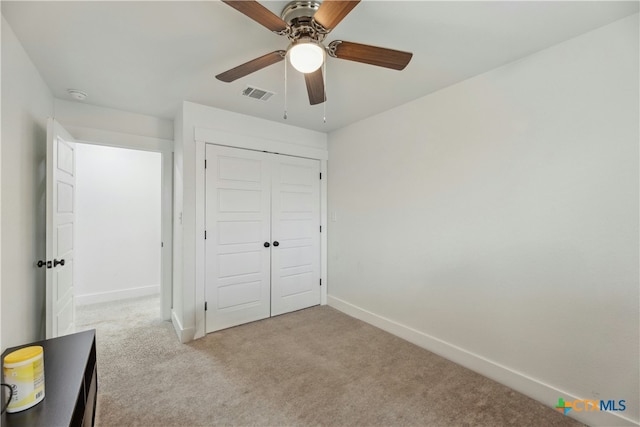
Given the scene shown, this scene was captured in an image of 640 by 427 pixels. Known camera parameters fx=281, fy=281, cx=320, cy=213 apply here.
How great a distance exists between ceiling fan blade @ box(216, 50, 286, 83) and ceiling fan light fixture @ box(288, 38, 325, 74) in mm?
163

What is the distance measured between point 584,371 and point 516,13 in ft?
7.06

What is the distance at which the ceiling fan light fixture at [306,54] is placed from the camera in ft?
4.54

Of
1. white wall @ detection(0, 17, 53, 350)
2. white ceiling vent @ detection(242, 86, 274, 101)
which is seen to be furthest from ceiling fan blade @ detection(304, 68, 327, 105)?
white wall @ detection(0, 17, 53, 350)

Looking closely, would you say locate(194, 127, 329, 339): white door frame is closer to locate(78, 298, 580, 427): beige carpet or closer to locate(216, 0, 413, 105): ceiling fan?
locate(78, 298, 580, 427): beige carpet

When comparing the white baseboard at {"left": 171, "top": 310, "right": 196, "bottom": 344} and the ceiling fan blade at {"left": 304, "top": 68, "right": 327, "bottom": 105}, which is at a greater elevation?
the ceiling fan blade at {"left": 304, "top": 68, "right": 327, "bottom": 105}

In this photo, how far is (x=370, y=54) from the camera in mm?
1509

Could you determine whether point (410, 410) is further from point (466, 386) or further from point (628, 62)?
point (628, 62)

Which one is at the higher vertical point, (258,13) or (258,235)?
(258,13)

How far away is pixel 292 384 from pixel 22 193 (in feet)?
7.48

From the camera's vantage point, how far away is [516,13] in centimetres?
154

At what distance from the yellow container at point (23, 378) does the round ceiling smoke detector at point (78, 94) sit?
2278mm

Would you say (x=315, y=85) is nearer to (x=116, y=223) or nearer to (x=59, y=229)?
(x=59, y=229)

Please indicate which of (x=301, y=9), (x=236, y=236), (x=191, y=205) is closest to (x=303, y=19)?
(x=301, y=9)

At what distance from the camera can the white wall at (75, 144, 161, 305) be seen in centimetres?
389
